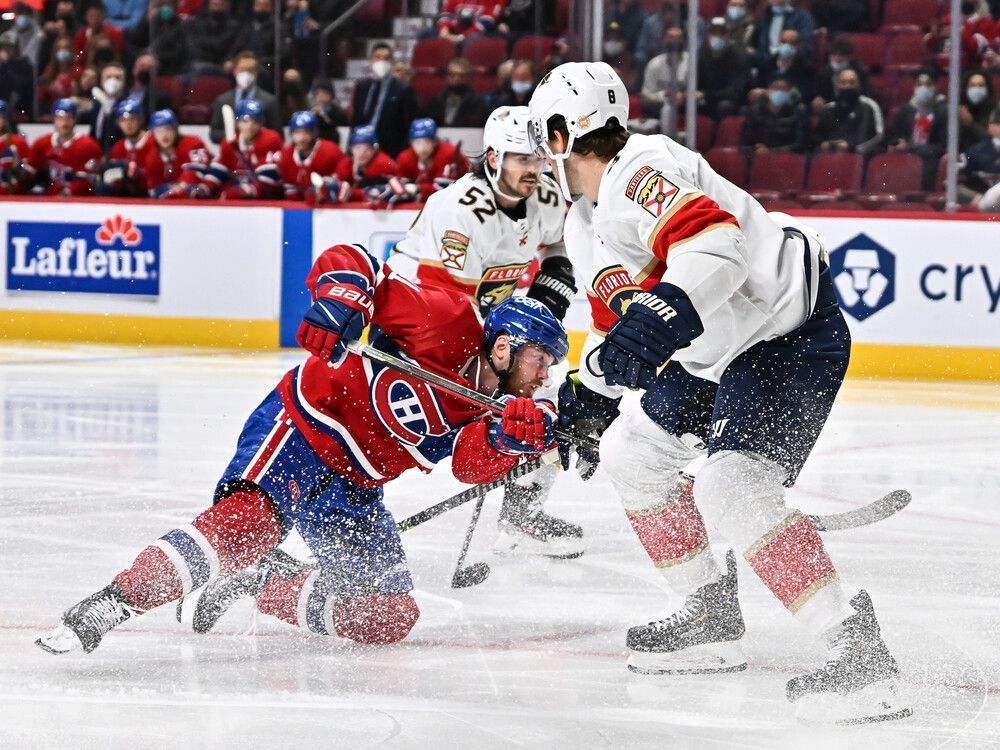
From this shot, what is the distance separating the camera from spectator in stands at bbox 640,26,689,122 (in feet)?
27.3

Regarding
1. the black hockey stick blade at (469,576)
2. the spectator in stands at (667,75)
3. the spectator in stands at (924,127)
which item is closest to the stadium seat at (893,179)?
the spectator in stands at (924,127)

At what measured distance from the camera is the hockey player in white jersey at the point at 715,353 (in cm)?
259

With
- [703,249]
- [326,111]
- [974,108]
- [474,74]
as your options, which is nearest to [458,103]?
[474,74]

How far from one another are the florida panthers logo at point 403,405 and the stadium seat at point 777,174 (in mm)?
5438

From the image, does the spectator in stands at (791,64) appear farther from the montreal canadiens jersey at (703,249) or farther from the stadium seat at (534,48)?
the montreal canadiens jersey at (703,249)

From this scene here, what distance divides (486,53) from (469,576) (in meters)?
6.41

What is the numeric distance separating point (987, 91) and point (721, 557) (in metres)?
4.66

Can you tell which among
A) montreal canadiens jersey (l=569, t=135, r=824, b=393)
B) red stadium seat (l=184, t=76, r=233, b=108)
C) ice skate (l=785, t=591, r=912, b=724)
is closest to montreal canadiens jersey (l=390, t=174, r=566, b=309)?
montreal canadiens jersey (l=569, t=135, r=824, b=393)

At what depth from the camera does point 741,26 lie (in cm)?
840

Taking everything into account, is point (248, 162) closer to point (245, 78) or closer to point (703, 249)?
point (245, 78)

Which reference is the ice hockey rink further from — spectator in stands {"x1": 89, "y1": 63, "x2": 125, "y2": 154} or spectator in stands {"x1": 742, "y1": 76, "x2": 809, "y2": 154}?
spectator in stands {"x1": 89, "y1": 63, "x2": 125, "y2": 154}

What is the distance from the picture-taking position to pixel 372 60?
1005 centimetres

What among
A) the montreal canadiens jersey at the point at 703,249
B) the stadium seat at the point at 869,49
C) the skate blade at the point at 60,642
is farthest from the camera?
the stadium seat at the point at 869,49

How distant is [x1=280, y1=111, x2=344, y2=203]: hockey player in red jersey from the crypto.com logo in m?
3.01
